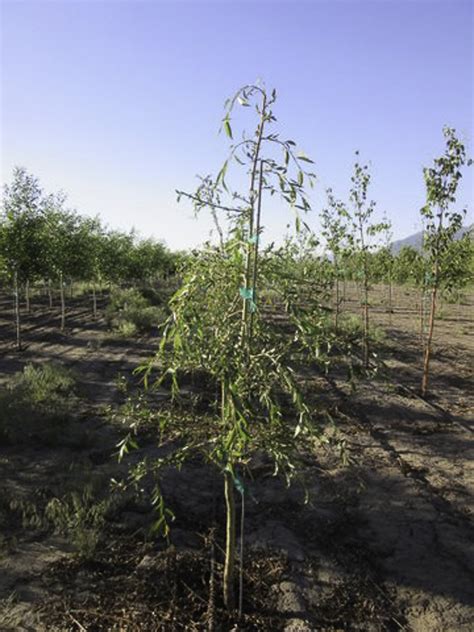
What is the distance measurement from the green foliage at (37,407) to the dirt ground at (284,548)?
1.21ft

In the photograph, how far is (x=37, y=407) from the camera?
9.37 metres

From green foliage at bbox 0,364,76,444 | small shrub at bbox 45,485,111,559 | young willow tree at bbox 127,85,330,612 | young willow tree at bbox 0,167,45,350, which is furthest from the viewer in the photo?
young willow tree at bbox 0,167,45,350

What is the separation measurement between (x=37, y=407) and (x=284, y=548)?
21.1ft

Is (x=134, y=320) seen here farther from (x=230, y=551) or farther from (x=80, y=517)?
(x=230, y=551)

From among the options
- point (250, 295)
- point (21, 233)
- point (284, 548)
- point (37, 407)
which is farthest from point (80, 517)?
point (21, 233)

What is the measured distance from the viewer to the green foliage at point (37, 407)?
827cm

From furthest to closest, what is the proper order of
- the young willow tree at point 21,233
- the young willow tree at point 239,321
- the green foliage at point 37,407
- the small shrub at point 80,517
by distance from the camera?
the young willow tree at point 21,233
the green foliage at point 37,407
the small shrub at point 80,517
the young willow tree at point 239,321

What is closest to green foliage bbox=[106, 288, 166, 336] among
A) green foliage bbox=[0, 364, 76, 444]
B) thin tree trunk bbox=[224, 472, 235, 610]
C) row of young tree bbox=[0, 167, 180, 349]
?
row of young tree bbox=[0, 167, 180, 349]

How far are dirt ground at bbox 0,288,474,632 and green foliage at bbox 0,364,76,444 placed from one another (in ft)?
1.21

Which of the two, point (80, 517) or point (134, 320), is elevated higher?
point (134, 320)

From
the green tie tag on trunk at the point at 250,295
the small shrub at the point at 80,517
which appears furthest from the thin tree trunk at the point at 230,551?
the green tie tag on trunk at the point at 250,295

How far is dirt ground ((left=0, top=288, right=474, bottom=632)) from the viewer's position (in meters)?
4.19

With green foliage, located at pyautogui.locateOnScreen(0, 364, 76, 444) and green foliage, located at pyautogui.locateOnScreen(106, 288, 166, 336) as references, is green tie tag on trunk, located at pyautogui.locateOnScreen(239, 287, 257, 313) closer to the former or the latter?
green foliage, located at pyautogui.locateOnScreen(0, 364, 76, 444)

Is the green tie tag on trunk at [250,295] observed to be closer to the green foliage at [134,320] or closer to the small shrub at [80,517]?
the small shrub at [80,517]
